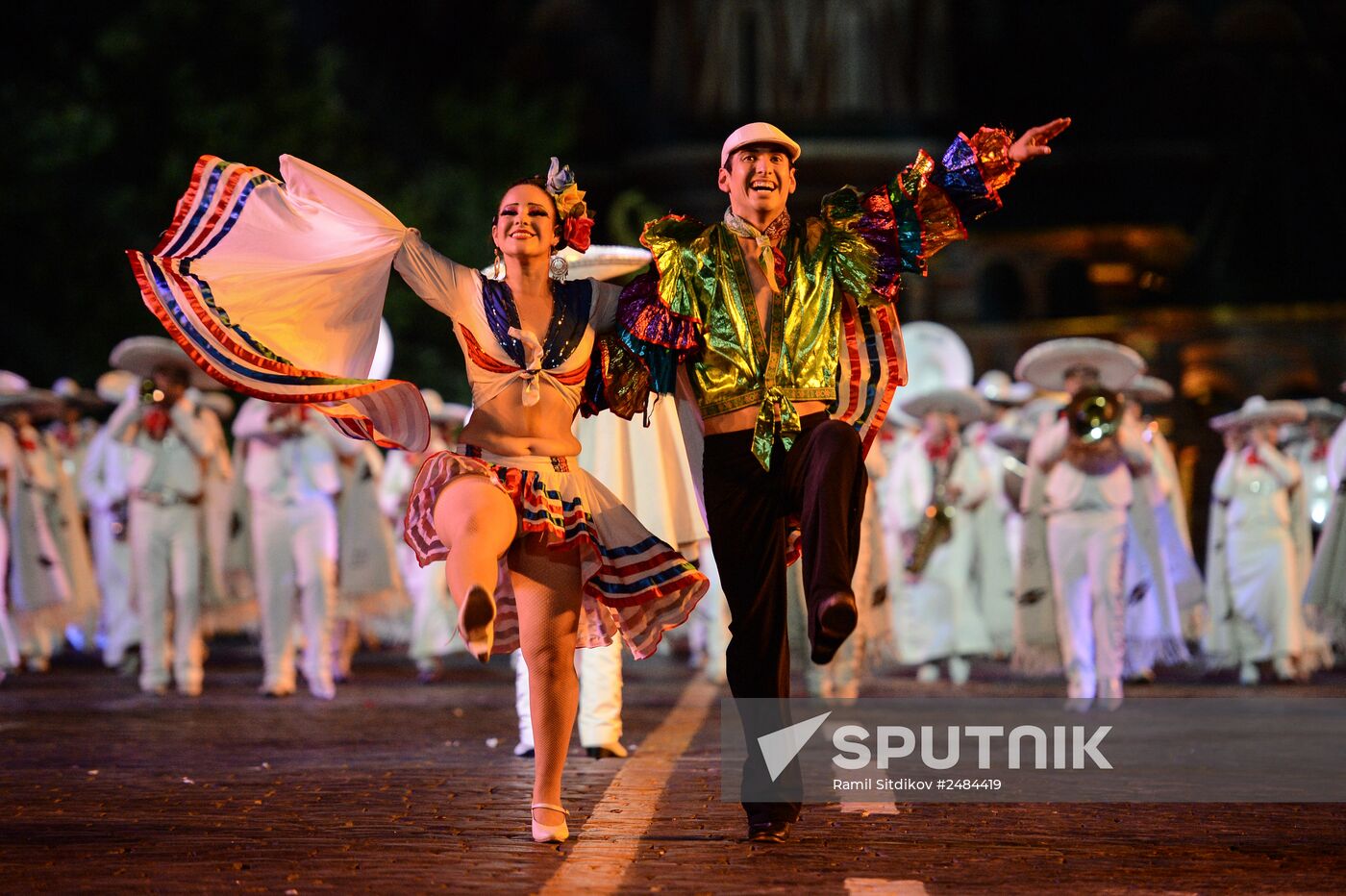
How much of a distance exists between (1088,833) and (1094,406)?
6.79m

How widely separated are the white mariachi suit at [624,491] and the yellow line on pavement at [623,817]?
28 cm

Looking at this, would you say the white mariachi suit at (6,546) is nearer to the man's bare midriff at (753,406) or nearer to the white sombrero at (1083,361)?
the white sombrero at (1083,361)

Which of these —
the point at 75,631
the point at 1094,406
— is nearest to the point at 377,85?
the point at 75,631

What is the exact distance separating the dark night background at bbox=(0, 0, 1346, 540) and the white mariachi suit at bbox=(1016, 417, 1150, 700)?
16654 millimetres

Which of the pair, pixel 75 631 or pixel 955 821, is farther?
pixel 75 631

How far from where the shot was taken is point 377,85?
126 ft

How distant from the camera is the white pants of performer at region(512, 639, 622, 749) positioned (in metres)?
9.22

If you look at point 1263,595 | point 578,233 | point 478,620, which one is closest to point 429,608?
point 1263,595

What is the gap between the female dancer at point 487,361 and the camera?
6387mm

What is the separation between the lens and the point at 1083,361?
1326 cm

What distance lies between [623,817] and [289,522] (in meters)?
7.71

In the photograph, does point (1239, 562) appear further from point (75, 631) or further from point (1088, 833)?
point (75, 631)

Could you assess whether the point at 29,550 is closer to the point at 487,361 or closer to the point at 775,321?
the point at 487,361

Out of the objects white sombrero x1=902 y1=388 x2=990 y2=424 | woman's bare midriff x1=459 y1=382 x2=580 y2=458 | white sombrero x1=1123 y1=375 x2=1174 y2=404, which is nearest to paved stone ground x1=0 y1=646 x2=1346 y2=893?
woman's bare midriff x1=459 y1=382 x2=580 y2=458
